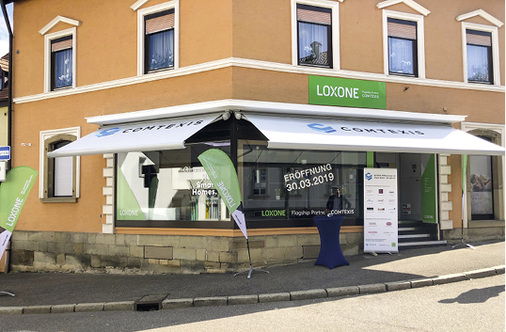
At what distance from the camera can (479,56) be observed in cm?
1255

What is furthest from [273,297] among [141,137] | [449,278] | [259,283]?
[141,137]

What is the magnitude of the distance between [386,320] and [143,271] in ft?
20.4

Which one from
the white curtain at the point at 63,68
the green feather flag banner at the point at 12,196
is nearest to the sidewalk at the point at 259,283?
the green feather flag banner at the point at 12,196

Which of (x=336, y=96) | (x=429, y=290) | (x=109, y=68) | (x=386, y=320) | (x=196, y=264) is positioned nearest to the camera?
(x=386, y=320)

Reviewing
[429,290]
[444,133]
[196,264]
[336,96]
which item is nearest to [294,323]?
[429,290]

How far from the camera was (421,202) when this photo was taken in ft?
39.7

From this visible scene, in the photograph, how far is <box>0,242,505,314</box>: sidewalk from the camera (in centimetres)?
762

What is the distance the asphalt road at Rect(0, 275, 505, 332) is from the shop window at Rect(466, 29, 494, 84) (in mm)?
6825

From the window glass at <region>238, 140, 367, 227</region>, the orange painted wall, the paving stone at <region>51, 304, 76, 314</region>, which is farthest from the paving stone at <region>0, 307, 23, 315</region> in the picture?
the window glass at <region>238, 140, 367, 227</region>

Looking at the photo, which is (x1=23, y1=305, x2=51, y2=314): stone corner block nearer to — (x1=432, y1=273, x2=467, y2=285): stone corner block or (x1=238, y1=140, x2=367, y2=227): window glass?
(x1=238, y1=140, x2=367, y2=227): window glass

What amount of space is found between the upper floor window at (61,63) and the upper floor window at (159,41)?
8.37ft

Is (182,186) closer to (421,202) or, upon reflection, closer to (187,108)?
(187,108)

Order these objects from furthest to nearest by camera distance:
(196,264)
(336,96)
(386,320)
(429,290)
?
1. (336,96)
2. (196,264)
3. (429,290)
4. (386,320)

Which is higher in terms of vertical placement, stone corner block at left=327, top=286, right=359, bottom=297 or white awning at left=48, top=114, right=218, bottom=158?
white awning at left=48, top=114, right=218, bottom=158
